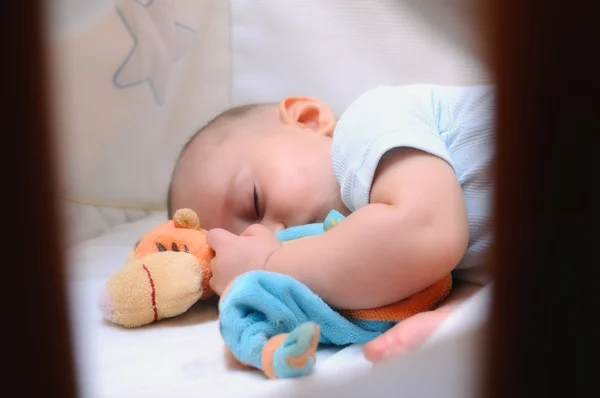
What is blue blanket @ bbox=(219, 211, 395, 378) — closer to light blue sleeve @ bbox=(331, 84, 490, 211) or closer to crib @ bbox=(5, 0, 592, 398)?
crib @ bbox=(5, 0, 592, 398)

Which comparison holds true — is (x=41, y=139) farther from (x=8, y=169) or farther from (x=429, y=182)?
(x=429, y=182)

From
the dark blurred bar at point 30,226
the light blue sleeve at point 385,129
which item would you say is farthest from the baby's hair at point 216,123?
the dark blurred bar at point 30,226

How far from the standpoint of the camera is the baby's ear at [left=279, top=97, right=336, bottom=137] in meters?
0.90

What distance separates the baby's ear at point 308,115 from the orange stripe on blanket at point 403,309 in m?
0.33

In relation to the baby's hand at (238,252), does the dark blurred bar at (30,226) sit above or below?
above

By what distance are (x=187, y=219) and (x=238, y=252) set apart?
132 millimetres

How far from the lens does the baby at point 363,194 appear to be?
1.90 ft

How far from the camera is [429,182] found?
614mm

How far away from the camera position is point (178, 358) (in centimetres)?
59

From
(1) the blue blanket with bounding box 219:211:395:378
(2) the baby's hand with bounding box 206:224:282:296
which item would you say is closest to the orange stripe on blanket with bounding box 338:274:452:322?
(1) the blue blanket with bounding box 219:211:395:378

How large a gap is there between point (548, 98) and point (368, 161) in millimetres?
402

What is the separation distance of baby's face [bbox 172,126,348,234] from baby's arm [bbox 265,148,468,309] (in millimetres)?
148

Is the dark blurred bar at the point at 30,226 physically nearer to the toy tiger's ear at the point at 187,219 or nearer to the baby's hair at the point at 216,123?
the toy tiger's ear at the point at 187,219

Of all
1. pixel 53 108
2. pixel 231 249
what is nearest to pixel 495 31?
pixel 53 108
